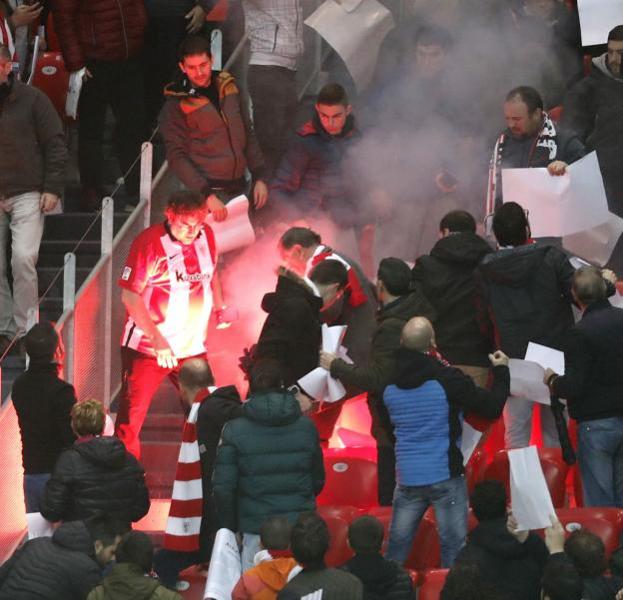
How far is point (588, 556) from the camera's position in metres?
8.66

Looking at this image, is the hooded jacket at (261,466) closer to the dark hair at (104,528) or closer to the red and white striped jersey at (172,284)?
the dark hair at (104,528)

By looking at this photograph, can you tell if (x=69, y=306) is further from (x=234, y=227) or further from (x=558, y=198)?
(x=558, y=198)

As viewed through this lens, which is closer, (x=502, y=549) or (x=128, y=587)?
(x=128, y=587)

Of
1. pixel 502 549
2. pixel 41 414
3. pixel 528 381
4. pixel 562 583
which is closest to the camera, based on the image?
pixel 562 583

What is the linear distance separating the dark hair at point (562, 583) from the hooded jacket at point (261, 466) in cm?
175

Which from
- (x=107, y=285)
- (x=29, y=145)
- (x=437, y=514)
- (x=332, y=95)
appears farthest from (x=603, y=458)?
(x=29, y=145)

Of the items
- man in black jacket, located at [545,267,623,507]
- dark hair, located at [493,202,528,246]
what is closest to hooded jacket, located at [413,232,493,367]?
dark hair, located at [493,202,528,246]

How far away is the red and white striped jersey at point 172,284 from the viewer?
12.1 meters

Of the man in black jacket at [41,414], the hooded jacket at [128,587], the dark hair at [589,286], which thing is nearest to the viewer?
the hooded jacket at [128,587]

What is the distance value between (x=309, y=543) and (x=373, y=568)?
1.08ft

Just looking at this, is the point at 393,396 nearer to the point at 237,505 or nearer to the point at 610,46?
the point at 237,505

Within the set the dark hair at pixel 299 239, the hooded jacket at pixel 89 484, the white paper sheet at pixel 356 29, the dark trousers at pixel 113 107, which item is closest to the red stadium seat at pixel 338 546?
the hooded jacket at pixel 89 484

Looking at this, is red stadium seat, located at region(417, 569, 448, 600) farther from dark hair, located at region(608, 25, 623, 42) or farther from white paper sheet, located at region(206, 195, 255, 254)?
dark hair, located at region(608, 25, 623, 42)

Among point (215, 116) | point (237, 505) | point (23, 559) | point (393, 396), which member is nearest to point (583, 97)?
point (215, 116)
